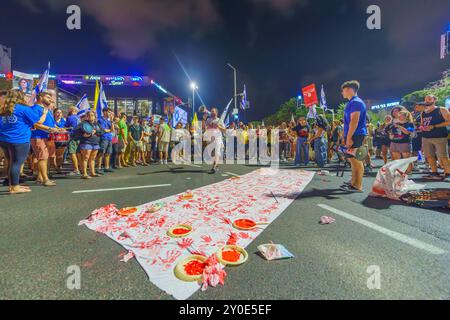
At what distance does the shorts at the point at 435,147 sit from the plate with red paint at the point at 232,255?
664cm

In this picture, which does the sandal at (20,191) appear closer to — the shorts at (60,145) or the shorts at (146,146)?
the shorts at (60,145)

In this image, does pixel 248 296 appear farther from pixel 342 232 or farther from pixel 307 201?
pixel 307 201

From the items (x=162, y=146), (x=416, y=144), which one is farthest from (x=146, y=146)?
(x=416, y=144)

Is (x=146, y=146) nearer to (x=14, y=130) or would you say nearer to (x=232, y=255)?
(x=14, y=130)

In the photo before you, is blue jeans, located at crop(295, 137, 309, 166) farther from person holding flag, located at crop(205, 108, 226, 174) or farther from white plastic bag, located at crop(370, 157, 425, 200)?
white plastic bag, located at crop(370, 157, 425, 200)

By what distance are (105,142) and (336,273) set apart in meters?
7.44

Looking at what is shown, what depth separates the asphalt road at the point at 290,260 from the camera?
1592mm

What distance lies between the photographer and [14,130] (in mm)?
4359

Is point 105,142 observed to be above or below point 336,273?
above

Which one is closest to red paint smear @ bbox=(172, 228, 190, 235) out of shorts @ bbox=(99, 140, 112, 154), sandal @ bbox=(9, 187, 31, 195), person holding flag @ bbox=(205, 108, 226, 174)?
sandal @ bbox=(9, 187, 31, 195)

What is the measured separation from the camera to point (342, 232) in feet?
8.66

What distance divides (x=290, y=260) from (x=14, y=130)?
5.19m

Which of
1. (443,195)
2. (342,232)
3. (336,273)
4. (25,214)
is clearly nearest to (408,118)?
(443,195)
